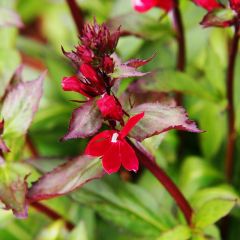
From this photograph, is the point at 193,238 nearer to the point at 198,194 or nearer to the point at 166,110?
the point at 198,194

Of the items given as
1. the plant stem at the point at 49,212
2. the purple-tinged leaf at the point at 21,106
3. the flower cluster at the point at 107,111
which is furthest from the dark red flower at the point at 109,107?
the plant stem at the point at 49,212

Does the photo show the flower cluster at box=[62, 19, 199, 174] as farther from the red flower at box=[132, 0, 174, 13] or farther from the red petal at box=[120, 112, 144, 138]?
the red flower at box=[132, 0, 174, 13]

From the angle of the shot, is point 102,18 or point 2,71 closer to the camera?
point 2,71

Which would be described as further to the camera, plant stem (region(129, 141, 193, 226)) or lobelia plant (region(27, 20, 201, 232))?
plant stem (region(129, 141, 193, 226))

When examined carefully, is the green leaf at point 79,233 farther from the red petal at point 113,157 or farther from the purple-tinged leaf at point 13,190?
the red petal at point 113,157

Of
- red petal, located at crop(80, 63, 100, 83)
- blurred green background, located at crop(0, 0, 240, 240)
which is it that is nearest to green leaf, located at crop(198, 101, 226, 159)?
blurred green background, located at crop(0, 0, 240, 240)

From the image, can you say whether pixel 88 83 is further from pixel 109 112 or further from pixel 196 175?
pixel 196 175

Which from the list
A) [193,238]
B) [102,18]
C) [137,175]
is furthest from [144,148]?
[102,18]
